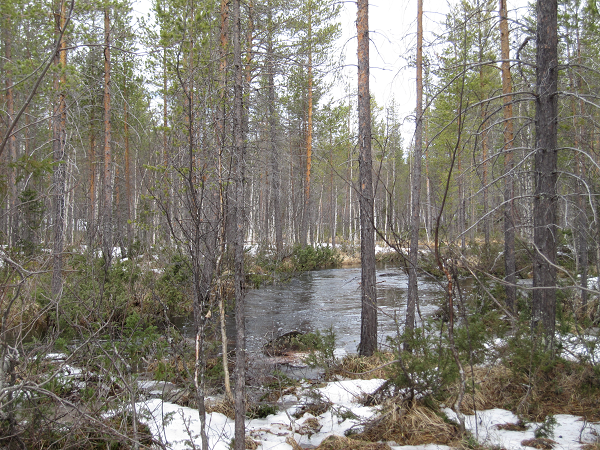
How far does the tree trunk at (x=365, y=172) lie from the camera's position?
6.51 metres

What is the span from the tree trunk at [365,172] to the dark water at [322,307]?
0.39 metres

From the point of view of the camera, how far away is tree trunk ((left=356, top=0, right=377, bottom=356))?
21.4 feet

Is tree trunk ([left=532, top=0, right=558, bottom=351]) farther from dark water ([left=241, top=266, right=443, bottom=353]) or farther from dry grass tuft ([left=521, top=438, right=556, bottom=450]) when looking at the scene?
dark water ([left=241, top=266, right=443, bottom=353])

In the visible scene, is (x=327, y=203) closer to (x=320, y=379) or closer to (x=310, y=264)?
(x=310, y=264)

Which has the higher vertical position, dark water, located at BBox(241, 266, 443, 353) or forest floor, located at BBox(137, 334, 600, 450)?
forest floor, located at BBox(137, 334, 600, 450)

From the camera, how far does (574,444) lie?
3326 millimetres

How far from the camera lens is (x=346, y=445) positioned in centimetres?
368

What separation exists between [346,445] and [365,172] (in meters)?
3.96

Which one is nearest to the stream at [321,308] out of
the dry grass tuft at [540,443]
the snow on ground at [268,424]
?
the snow on ground at [268,424]

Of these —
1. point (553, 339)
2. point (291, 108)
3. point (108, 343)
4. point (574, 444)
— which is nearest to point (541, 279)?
point (553, 339)

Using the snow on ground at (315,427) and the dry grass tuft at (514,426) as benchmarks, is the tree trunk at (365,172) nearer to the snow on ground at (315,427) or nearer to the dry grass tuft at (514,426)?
the snow on ground at (315,427)

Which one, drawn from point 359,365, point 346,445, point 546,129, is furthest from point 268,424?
point 546,129

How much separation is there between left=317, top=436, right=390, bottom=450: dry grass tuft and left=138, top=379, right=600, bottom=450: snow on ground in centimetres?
12

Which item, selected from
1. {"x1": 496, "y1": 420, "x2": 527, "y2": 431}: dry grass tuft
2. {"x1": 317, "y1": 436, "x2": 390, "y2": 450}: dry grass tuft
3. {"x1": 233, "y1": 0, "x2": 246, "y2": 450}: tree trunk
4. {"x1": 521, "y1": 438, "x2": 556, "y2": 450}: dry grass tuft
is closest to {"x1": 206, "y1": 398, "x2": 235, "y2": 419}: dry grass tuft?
{"x1": 317, "y1": 436, "x2": 390, "y2": 450}: dry grass tuft
